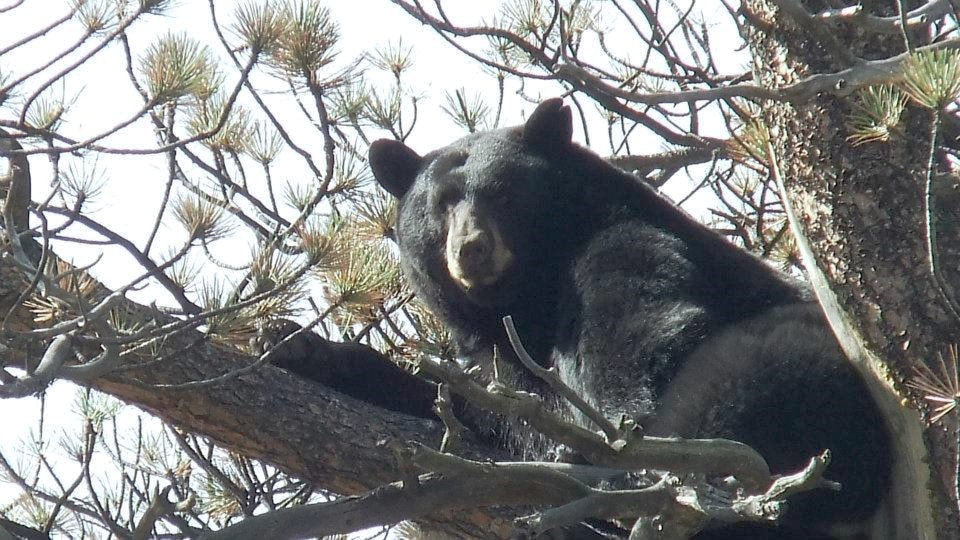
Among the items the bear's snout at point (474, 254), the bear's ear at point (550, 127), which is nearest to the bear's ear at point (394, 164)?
the bear's ear at point (550, 127)

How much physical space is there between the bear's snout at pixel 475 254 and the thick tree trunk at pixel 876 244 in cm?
183

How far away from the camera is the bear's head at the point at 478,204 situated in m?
5.33

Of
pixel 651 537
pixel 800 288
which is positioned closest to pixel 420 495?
pixel 651 537

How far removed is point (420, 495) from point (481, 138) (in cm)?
335

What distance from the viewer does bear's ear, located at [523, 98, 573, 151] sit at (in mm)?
5723

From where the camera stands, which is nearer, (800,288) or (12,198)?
(12,198)

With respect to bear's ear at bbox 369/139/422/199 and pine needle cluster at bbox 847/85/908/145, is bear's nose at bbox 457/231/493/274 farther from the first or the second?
pine needle cluster at bbox 847/85/908/145

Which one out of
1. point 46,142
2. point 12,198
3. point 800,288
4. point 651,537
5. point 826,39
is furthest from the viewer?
point 800,288

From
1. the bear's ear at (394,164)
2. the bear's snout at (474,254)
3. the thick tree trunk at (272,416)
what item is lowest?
the thick tree trunk at (272,416)

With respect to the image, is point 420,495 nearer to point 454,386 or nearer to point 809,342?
point 454,386

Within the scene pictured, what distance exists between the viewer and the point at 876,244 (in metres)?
3.39

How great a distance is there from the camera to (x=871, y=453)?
162 inches

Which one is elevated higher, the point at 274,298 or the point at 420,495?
the point at 274,298

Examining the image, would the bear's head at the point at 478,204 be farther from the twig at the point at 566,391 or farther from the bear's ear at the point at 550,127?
the twig at the point at 566,391
